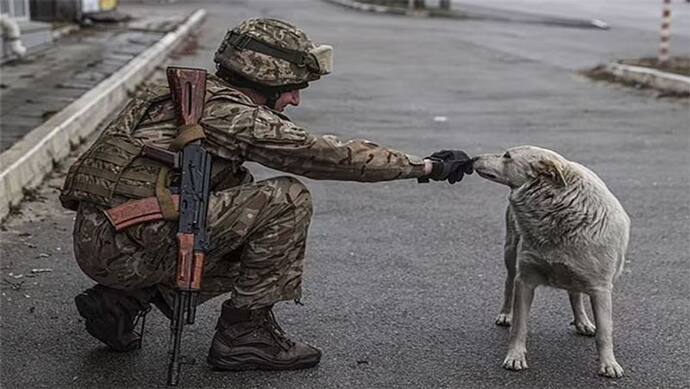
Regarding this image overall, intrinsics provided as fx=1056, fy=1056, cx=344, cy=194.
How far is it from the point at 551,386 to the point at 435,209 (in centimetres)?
315

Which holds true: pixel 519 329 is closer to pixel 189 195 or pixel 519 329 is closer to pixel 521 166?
pixel 521 166

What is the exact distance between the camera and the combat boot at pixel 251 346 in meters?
4.27

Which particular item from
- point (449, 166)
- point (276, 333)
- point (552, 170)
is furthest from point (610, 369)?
point (276, 333)

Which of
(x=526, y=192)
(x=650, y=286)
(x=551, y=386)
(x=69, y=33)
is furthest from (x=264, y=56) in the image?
(x=69, y=33)

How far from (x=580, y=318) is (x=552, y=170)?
3.00 ft

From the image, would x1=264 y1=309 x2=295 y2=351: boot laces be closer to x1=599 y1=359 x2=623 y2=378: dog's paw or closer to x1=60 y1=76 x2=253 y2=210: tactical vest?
x1=60 y1=76 x2=253 y2=210: tactical vest

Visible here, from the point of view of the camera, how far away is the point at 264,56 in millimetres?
4023

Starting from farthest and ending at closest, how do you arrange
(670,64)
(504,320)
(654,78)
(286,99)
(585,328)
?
(670,64)
(654,78)
(504,320)
(585,328)
(286,99)

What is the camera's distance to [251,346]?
14.1 feet

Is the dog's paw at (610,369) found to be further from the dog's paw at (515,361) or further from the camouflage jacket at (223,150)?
the camouflage jacket at (223,150)

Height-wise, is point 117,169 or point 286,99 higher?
point 286,99

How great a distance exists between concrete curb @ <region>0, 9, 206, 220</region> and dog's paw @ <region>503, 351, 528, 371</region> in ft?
11.2

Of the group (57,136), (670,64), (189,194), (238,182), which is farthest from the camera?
(670,64)

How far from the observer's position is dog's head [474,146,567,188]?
4277mm
